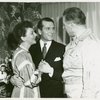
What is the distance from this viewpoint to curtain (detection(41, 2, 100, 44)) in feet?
4.26

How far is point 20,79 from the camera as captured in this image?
1.31 metres

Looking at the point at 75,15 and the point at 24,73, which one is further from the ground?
the point at 75,15

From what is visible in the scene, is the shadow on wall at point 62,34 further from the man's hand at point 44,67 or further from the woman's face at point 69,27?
the man's hand at point 44,67

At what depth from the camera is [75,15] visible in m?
1.30

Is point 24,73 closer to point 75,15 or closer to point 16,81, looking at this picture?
point 16,81

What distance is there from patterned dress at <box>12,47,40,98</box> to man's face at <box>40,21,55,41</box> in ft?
0.38

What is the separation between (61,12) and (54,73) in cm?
29

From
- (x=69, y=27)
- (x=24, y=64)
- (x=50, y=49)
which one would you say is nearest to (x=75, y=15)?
(x=69, y=27)

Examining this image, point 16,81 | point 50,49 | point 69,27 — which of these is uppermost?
point 69,27

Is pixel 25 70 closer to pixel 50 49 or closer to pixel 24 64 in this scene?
pixel 24 64

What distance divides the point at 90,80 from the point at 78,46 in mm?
166

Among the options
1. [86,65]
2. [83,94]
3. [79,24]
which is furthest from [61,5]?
[83,94]

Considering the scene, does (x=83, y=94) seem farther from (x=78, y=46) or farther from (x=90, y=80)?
(x=78, y=46)

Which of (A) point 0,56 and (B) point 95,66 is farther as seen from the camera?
(A) point 0,56
